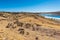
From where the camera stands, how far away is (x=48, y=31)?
13523 mm

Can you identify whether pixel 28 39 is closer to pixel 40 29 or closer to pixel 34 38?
pixel 34 38

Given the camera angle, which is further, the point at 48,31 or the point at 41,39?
the point at 48,31

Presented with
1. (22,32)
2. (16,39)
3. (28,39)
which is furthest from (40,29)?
(16,39)

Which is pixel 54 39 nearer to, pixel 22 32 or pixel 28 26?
pixel 22 32

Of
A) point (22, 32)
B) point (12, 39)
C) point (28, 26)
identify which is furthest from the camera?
point (28, 26)

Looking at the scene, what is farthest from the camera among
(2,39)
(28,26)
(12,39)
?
(28,26)

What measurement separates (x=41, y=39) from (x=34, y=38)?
51 centimetres

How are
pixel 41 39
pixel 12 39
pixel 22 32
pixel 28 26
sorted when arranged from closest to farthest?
pixel 12 39 → pixel 41 39 → pixel 22 32 → pixel 28 26

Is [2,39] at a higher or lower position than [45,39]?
higher

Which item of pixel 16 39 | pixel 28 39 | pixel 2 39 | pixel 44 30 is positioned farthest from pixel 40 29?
pixel 2 39

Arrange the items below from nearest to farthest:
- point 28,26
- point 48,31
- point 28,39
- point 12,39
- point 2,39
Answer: point 2,39 < point 12,39 < point 28,39 < point 48,31 < point 28,26

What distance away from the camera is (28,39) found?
32.6 feet

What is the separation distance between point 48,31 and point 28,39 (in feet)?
13.0

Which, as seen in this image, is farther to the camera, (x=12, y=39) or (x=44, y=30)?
(x=44, y=30)
